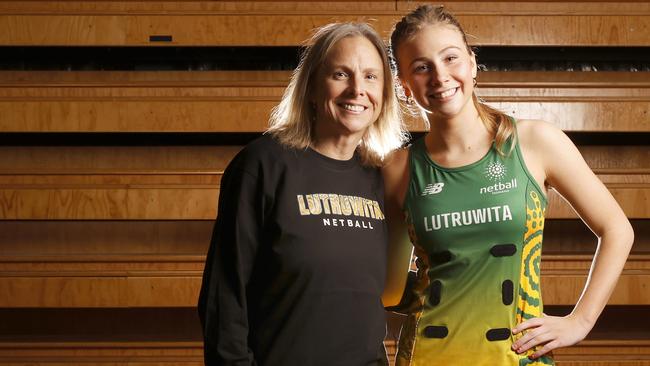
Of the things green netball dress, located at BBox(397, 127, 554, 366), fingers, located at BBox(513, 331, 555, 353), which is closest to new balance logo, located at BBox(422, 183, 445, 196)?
green netball dress, located at BBox(397, 127, 554, 366)

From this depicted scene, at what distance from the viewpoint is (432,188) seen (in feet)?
3.31

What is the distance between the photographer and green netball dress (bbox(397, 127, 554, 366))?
95cm

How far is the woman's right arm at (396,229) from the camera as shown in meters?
1.06

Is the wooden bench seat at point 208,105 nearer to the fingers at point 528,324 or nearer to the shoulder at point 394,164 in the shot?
the shoulder at point 394,164

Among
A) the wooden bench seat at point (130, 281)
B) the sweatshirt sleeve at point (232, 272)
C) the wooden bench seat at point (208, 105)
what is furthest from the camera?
the wooden bench seat at point (208, 105)

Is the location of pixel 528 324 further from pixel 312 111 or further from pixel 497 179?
pixel 312 111

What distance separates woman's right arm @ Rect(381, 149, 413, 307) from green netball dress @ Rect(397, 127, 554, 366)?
0.05 m

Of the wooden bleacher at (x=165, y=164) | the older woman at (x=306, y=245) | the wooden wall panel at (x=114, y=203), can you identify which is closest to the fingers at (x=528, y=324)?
the older woman at (x=306, y=245)

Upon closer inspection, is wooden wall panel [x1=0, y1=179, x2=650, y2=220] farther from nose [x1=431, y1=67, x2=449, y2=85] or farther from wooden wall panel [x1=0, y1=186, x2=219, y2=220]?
nose [x1=431, y1=67, x2=449, y2=85]

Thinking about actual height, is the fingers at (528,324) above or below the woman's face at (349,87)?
below

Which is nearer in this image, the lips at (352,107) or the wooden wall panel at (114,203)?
the lips at (352,107)

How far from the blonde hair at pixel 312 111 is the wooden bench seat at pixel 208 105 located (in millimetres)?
1106

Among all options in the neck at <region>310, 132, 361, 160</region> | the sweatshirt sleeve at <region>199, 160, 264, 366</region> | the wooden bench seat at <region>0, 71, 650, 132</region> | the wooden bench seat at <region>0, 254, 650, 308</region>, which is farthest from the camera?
the wooden bench seat at <region>0, 71, 650, 132</region>

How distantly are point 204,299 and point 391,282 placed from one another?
11.1 inches
